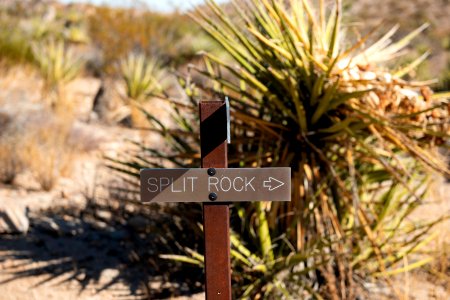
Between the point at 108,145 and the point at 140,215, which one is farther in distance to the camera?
the point at 108,145

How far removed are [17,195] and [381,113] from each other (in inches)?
157

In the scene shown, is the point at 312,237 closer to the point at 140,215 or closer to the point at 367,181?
the point at 367,181

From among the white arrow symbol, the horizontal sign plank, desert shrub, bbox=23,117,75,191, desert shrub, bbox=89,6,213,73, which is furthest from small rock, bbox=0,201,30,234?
desert shrub, bbox=89,6,213,73

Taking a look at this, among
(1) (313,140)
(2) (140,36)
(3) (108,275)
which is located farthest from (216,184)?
(2) (140,36)

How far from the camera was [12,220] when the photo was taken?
4934 millimetres

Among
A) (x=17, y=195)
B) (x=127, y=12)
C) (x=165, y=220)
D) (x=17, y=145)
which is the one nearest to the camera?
(x=165, y=220)

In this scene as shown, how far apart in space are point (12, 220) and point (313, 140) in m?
2.49

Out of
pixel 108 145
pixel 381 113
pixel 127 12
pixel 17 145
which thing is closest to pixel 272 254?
pixel 381 113

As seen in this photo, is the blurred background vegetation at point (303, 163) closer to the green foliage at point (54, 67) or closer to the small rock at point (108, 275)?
the small rock at point (108, 275)

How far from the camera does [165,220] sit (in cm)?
457

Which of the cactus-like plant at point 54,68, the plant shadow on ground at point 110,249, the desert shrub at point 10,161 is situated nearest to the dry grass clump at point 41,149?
the desert shrub at point 10,161

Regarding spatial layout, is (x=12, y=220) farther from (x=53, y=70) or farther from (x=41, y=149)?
(x=53, y=70)

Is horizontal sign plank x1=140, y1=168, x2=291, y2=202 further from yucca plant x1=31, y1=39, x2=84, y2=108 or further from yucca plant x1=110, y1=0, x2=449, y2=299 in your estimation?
yucca plant x1=31, y1=39, x2=84, y2=108

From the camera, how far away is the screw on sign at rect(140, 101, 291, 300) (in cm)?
244
